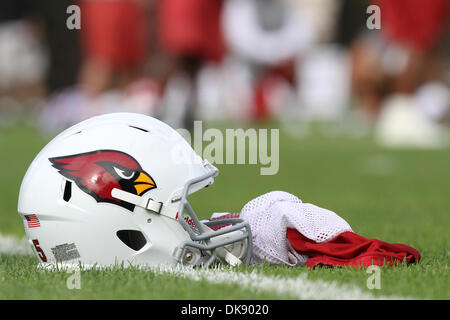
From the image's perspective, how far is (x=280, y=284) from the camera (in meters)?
2.66

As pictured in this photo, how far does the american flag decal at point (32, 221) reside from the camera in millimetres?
2875

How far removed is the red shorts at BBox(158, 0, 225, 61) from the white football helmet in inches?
237

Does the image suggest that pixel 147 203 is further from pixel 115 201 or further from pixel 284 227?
pixel 284 227

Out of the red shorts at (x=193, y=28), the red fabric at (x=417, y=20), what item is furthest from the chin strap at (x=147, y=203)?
the red fabric at (x=417, y=20)

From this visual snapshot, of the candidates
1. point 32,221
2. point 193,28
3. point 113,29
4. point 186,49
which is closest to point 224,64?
point 113,29

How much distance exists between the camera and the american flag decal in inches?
113

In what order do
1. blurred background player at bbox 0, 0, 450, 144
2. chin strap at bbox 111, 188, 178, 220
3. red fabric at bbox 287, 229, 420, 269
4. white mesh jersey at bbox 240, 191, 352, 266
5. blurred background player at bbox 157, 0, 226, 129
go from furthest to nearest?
blurred background player at bbox 0, 0, 450, 144, blurred background player at bbox 157, 0, 226, 129, white mesh jersey at bbox 240, 191, 352, 266, red fabric at bbox 287, 229, 420, 269, chin strap at bbox 111, 188, 178, 220

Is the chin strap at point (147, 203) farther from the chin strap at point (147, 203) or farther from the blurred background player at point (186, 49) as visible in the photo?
the blurred background player at point (186, 49)

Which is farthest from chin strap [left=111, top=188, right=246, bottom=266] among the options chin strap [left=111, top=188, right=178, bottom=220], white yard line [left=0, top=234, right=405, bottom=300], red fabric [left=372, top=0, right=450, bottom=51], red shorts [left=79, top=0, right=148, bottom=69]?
red shorts [left=79, top=0, right=148, bottom=69]

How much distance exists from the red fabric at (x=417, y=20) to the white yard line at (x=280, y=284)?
6.54 metres

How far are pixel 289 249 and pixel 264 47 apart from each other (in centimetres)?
1040

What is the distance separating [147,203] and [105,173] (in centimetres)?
16

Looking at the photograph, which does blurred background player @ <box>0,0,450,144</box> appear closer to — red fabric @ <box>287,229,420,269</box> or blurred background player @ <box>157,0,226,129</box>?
blurred background player @ <box>157,0,226,129</box>

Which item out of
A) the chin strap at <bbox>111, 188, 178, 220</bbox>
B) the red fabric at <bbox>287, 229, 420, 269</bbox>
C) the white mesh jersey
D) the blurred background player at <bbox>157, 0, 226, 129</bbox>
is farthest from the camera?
the blurred background player at <bbox>157, 0, 226, 129</bbox>
